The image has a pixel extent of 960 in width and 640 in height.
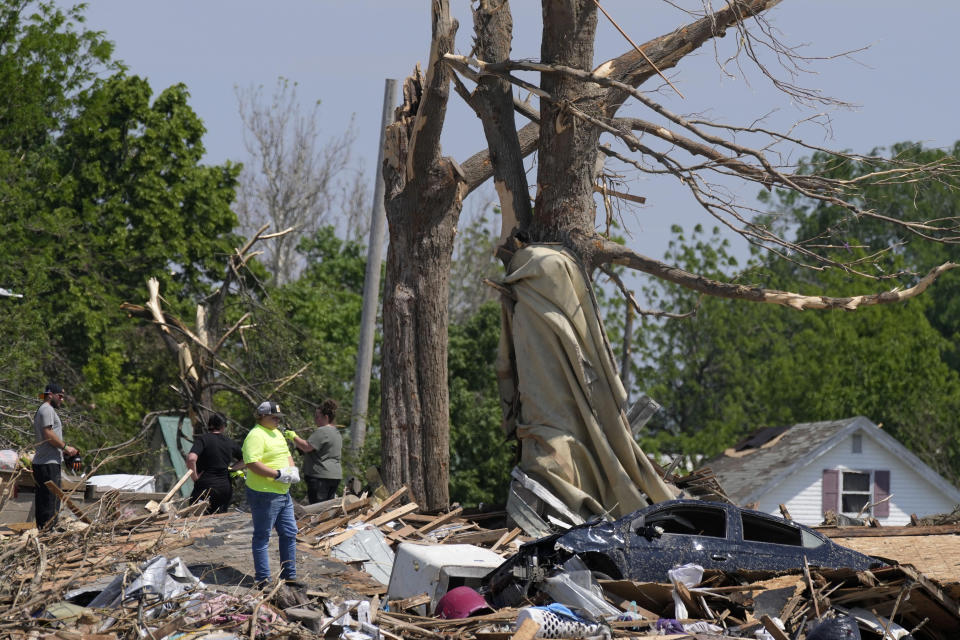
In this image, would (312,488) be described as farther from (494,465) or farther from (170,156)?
(170,156)

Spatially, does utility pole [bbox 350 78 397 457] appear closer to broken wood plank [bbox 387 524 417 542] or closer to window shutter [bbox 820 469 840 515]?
broken wood plank [bbox 387 524 417 542]

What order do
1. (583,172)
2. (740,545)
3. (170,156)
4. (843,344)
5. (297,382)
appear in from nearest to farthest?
(740,545), (583,172), (297,382), (170,156), (843,344)

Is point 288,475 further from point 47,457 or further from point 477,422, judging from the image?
point 477,422

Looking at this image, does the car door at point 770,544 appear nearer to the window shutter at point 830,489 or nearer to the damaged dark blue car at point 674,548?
the damaged dark blue car at point 674,548

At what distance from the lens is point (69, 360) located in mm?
31000

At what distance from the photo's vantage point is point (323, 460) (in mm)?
14680

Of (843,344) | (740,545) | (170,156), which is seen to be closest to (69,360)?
(170,156)

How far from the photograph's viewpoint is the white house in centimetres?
3434

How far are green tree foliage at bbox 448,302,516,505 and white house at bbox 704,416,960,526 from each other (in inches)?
264

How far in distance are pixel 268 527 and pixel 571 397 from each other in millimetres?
5030

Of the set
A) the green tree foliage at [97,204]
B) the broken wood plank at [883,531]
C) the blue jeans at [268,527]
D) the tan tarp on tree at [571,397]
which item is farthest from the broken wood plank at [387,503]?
the green tree foliage at [97,204]

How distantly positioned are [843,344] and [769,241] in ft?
103

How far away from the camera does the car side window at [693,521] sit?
38.1 feet

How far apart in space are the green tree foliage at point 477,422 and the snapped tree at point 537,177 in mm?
15312
